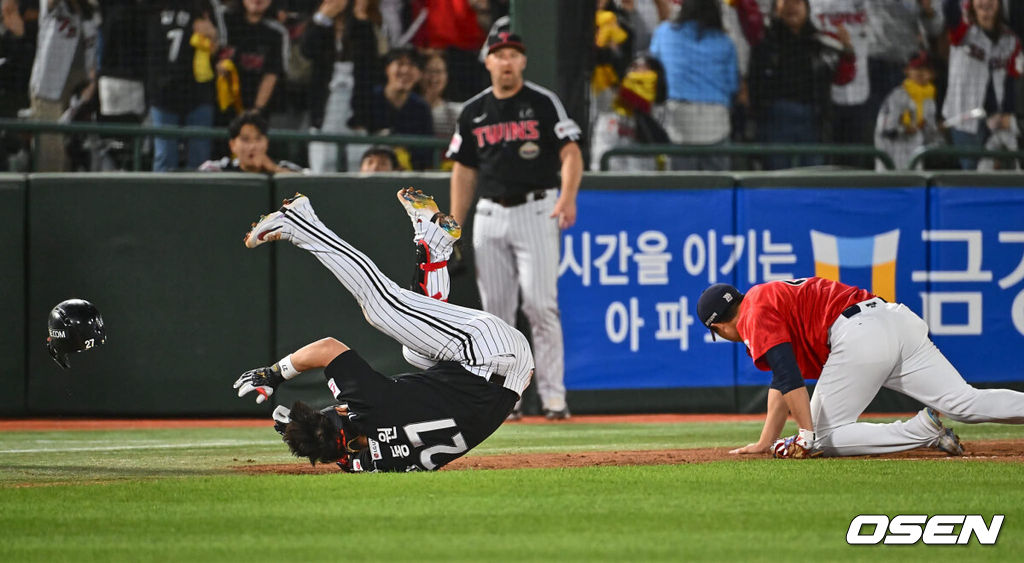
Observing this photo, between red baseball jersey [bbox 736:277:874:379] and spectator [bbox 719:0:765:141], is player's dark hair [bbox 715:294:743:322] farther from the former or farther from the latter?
spectator [bbox 719:0:765:141]

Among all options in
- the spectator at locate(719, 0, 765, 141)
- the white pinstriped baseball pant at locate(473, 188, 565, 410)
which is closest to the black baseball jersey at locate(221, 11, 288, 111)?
the white pinstriped baseball pant at locate(473, 188, 565, 410)

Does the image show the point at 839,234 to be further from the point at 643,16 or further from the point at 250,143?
the point at 250,143

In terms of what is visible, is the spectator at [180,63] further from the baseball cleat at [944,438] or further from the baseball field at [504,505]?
the baseball cleat at [944,438]

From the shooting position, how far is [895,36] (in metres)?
13.0

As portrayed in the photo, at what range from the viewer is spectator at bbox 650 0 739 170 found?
40.5 feet

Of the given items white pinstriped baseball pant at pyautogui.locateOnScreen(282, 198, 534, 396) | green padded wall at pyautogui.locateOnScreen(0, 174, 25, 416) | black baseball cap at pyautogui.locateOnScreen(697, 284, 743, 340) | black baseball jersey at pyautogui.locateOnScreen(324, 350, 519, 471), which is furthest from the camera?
green padded wall at pyautogui.locateOnScreen(0, 174, 25, 416)

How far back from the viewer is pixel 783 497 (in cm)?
582

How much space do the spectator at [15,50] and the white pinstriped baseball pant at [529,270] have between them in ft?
14.5

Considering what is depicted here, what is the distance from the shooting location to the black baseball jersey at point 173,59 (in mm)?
11906

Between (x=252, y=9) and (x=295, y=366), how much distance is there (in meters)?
6.09

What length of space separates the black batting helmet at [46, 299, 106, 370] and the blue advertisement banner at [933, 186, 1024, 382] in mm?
6149

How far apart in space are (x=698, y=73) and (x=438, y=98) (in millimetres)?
2254

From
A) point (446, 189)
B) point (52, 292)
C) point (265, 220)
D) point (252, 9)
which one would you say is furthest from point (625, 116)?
point (265, 220)

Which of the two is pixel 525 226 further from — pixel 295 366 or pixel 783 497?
pixel 783 497
